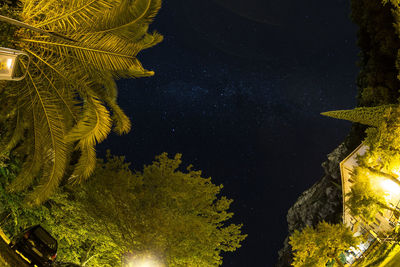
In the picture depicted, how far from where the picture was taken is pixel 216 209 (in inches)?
632

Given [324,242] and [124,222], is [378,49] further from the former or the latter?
[124,222]

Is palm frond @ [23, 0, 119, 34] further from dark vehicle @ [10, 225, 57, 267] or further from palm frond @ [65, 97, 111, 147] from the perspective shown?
dark vehicle @ [10, 225, 57, 267]

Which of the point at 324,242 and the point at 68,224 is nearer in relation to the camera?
the point at 324,242

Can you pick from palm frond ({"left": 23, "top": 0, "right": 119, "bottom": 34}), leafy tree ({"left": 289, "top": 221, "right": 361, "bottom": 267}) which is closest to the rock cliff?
leafy tree ({"left": 289, "top": 221, "right": 361, "bottom": 267})

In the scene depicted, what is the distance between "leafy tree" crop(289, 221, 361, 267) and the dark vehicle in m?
7.62

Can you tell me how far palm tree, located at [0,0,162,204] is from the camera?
7414 mm

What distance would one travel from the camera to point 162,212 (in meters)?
14.4

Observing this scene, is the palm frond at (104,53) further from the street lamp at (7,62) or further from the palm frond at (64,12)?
the street lamp at (7,62)

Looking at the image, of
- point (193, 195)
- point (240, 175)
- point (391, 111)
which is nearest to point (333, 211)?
point (193, 195)

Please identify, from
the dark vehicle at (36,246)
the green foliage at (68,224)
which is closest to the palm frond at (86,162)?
the dark vehicle at (36,246)

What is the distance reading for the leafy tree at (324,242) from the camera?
404 inches

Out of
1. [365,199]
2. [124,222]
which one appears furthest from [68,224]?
[365,199]

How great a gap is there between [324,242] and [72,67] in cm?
991

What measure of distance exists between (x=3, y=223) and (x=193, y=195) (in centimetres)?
873
